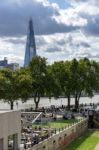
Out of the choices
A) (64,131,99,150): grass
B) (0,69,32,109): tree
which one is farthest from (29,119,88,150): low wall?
(0,69,32,109): tree

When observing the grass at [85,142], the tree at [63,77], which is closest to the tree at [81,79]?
the tree at [63,77]

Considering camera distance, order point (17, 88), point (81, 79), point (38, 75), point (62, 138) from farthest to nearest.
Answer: point (81, 79) < point (38, 75) < point (17, 88) < point (62, 138)

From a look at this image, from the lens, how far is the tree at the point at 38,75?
123 metres

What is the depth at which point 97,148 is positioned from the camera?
7719 cm

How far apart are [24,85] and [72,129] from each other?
35681 mm

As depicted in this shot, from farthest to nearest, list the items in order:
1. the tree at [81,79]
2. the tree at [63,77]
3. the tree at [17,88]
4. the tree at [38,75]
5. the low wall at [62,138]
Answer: the tree at [81,79] → the tree at [63,77] → the tree at [38,75] → the tree at [17,88] → the low wall at [62,138]

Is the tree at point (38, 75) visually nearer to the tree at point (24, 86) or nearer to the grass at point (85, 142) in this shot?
the tree at point (24, 86)

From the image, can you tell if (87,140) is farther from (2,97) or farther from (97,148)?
(2,97)

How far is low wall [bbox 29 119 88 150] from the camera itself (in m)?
61.6

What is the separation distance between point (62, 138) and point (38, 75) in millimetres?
51041

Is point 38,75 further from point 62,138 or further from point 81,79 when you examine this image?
point 62,138

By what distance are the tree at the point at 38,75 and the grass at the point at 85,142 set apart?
2927 cm

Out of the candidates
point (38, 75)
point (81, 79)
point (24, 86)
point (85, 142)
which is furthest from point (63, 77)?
point (85, 142)

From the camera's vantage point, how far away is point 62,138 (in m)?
74.3
